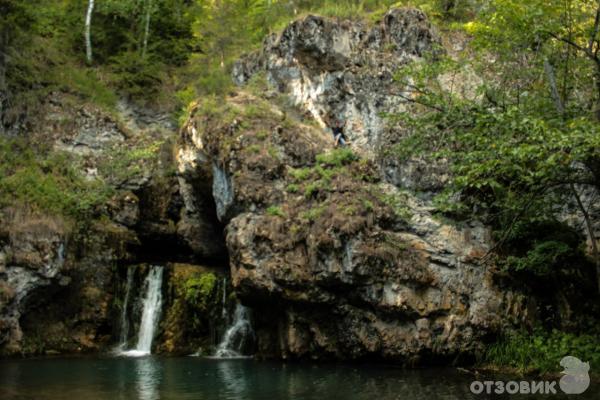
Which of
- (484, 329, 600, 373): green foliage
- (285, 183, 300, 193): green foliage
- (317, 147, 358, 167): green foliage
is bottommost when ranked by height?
(484, 329, 600, 373): green foliage

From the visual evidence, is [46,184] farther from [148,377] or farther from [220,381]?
[220,381]

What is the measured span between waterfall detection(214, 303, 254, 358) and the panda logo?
10.4 metres

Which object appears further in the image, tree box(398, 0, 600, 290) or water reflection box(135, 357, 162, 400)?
water reflection box(135, 357, 162, 400)

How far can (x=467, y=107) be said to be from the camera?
1262 centimetres

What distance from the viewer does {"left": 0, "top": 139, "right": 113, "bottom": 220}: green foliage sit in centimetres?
2088

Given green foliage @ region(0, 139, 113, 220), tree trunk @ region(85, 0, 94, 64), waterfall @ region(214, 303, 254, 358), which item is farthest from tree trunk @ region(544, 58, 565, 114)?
tree trunk @ region(85, 0, 94, 64)

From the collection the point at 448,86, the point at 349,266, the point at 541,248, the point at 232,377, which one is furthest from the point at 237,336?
the point at 448,86

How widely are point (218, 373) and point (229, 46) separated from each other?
57.4ft

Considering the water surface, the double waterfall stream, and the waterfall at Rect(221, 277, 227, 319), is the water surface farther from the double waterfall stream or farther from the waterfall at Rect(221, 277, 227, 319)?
the waterfall at Rect(221, 277, 227, 319)

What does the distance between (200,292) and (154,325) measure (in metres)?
2.20

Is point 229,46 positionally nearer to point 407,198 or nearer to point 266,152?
point 266,152

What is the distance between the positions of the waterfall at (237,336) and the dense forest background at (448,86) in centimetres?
739

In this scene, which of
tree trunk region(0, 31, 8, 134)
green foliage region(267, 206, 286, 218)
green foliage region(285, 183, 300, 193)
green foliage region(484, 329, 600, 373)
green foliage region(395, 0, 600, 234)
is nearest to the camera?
green foliage region(395, 0, 600, 234)

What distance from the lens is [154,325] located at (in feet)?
69.5
